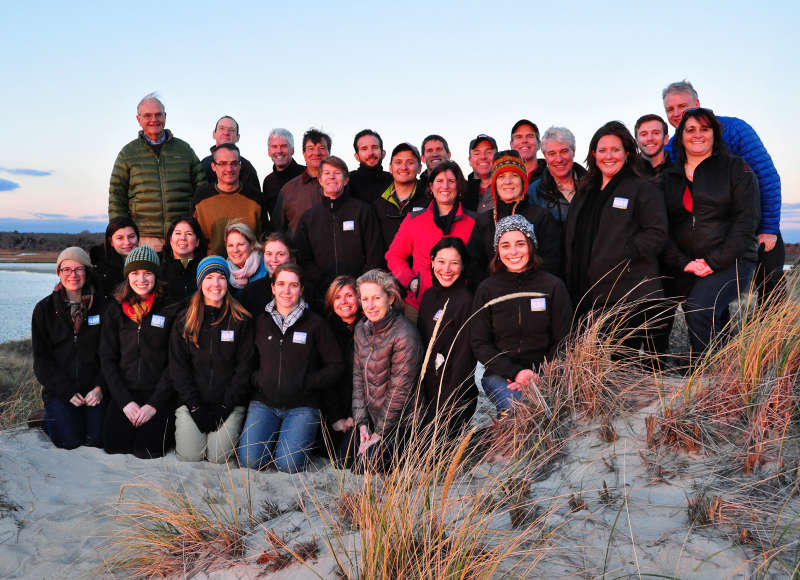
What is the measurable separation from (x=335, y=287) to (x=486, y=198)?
1.91m

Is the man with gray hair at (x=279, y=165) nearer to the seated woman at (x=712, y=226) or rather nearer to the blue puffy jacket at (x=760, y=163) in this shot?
the seated woman at (x=712, y=226)

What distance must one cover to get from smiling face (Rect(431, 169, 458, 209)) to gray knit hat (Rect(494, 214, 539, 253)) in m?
0.84

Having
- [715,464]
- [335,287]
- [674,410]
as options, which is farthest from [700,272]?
[335,287]

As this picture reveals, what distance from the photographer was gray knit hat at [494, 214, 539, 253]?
4.73 meters

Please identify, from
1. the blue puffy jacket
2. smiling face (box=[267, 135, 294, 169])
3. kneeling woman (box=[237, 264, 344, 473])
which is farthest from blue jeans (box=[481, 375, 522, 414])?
smiling face (box=[267, 135, 294, 169])

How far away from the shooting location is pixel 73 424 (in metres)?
5.47

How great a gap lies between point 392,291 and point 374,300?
19 centimetres

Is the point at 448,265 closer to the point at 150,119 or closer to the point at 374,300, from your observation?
the point at 374,300

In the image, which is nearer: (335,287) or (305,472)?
(305,472)

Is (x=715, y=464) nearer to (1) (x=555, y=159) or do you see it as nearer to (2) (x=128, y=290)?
(1) (x=555, y=159)

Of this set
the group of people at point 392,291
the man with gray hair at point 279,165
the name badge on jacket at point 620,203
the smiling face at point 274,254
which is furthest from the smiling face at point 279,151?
the name badge on jacket at point 620,203

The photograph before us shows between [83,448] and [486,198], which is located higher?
[486,198]

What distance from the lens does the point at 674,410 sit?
3549 millimetres

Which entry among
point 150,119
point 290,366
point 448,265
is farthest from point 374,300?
point 150,119
